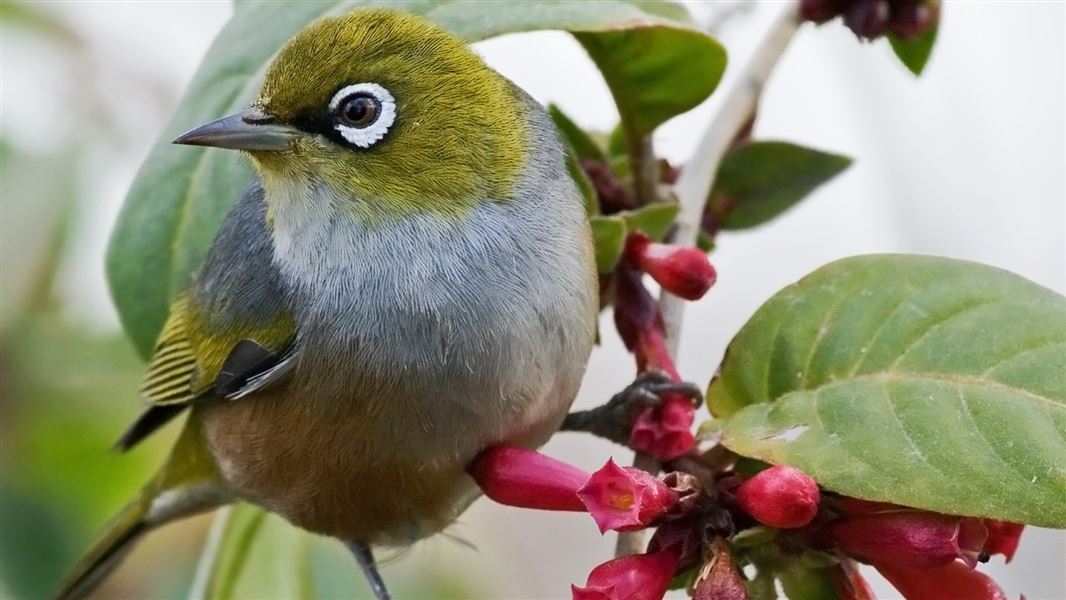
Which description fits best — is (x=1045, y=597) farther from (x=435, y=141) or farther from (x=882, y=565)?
(x=435, y=141)

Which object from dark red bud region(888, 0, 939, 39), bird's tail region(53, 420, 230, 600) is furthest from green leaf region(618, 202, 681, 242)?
bird's tail region(53, 420, 230, 600)

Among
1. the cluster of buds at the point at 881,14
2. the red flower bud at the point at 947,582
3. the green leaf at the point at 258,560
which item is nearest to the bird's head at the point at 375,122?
the cluster of buds at the point at 881,14

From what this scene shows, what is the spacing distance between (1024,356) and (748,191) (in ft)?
2.23

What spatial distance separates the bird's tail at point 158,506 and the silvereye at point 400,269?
42 centimetres

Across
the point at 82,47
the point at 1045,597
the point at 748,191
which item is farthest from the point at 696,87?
the point at 82,47

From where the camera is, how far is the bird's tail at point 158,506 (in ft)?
5.55

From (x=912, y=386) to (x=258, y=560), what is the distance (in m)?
1.15

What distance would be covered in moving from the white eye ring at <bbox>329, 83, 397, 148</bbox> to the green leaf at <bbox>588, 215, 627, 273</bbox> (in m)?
0.28

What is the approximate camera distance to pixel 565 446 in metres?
3.13

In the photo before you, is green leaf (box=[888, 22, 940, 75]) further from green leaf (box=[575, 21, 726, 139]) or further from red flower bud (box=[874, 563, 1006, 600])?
red flower bud (box=[874, 563, 1006, 600])

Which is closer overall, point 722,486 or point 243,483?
point 722,486

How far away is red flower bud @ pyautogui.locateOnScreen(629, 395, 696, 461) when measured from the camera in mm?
1050

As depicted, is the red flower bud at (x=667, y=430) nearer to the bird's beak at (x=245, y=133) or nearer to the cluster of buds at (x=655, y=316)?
the cluster of buds at (x=655, y=316)

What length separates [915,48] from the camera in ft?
4.60
